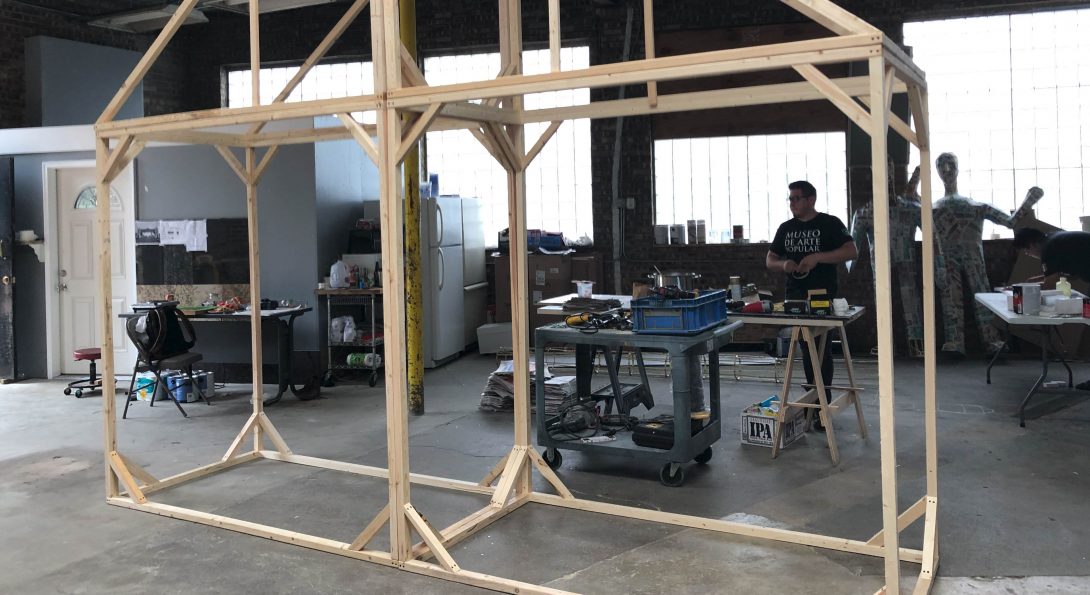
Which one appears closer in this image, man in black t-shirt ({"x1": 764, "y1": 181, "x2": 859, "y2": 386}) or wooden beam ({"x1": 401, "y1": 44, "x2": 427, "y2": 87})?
wooden beam ({"x1": 401, "y1": 44, "x2": 427, "y2": 87})

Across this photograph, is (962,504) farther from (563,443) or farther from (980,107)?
(980,107)

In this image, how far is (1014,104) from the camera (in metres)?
10.7

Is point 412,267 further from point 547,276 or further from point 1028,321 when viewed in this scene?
point 1028,321

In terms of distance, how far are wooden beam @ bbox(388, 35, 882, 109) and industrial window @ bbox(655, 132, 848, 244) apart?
743 cm

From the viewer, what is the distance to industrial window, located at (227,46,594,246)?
11953 mm

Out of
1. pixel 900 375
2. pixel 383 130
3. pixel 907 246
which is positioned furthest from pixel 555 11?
pixel 907 246

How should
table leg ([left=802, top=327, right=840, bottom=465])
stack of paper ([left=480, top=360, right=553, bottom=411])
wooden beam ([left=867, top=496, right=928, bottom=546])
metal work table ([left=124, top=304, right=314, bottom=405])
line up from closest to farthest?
1. wooden beam ([left=867, top=496, right=928, bottom=546])
2. table leg ([left=802, top=327, right=840, bottom=465])
3. stack of paper ([left=480, top=360, right=553, bottom=411])
4. metal work table ([left=124, top=304, right=314, bottom=405])

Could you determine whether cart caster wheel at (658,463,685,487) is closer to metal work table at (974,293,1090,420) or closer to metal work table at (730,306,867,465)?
metal work table at (730,306,867,465)

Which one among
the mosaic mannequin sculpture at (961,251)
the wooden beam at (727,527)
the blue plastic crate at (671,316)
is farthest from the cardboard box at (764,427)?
the mosaic mannequin sculpture at (961,251)

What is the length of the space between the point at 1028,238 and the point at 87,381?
9.57 m

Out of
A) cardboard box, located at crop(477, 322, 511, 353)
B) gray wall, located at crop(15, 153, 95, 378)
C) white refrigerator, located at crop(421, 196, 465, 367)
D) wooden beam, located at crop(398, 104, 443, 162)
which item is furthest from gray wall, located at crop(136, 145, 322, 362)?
wooden beam, located at crop(398, 104, 443, 162)

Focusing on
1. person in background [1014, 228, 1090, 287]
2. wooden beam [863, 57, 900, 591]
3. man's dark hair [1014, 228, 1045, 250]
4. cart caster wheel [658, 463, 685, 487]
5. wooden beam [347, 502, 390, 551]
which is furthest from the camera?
man's dark hair [1014, 228, 1045, 250]

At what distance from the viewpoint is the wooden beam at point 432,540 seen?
4445mm

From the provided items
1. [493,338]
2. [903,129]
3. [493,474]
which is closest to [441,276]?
[493,338]
